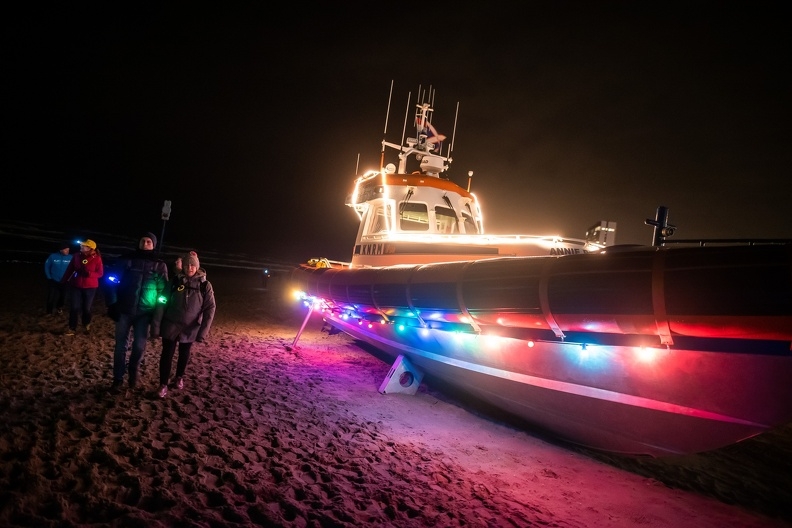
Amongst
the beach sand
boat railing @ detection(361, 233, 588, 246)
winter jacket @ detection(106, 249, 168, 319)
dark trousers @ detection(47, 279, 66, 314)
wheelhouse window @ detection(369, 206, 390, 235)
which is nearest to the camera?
the beach sand

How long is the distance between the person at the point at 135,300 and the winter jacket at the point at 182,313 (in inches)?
5.3

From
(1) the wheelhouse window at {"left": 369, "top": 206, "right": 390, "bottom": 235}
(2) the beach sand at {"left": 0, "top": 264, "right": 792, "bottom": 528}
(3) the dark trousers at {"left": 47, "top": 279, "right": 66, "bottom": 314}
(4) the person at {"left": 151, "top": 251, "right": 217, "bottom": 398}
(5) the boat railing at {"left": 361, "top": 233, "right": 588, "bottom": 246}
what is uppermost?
(1) the wheelhouse window at {"left": 369, "top": 206, "right": 390, "bottom": 235}

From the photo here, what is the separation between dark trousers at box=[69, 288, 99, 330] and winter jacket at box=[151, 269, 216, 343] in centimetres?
372

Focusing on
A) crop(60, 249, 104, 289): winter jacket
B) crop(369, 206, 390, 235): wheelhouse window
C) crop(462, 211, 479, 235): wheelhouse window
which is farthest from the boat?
crop(60, 249, 104, 289): winter jacket

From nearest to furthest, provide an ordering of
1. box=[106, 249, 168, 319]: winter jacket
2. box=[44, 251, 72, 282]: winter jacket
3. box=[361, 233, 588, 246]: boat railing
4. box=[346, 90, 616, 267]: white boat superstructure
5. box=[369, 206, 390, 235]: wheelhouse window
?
box=[106, 249, 168, 319]: winter jacket < box=[361, 233, 588, 246]: boat railing < box=[346, 90, 616, 267]: white boat superstructure < box=[44, 251, 72, 282]: winter jacket < box=[369, 206, 390, 235]: wheelhouse window

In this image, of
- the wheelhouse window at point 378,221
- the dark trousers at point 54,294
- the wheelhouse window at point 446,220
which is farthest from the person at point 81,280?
the wheelhouse window at point 446,220

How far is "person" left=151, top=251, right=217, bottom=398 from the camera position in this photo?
4523mm

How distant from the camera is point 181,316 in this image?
4516 mm

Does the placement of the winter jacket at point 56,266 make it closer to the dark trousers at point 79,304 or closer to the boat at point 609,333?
the dark trousers at point 79,304

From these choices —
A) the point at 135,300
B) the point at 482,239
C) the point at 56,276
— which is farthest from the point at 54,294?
the point at 482,239

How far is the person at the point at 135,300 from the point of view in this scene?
4.47 meters

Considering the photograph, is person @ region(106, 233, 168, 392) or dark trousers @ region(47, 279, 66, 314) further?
dark trousers @ region(47, 279, 66, 314)

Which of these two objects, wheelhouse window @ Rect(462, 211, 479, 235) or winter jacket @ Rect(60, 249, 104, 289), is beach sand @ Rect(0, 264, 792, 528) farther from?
wheelhouse window @ Rect(462, 211, 479, 235)

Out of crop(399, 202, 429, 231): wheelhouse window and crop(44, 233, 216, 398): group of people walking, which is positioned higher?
crop(399, 202, 429, 231): wheelhouse window
